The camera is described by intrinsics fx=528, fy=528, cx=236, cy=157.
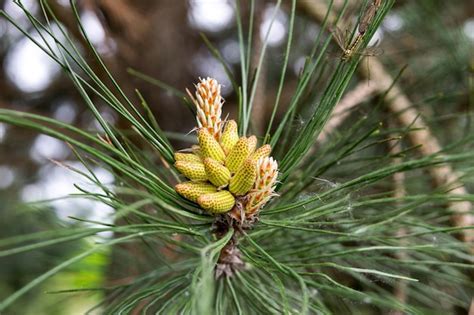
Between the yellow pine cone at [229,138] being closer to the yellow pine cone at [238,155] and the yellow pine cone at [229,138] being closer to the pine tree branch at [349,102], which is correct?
the yellow pine cone at [238,155]

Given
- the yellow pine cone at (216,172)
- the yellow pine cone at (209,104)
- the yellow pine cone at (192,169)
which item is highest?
the yellow pine cone at (209,104)

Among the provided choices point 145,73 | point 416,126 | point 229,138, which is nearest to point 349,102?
point 416,126

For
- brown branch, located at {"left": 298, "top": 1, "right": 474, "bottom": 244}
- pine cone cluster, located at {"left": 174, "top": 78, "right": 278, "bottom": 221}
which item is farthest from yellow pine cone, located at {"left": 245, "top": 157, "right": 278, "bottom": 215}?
brown branch, located at {"left": 298, "top": 1, "right": 474, "bottom": 244}

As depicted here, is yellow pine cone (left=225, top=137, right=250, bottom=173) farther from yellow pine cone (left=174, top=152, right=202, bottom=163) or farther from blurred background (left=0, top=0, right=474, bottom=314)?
blurred background (left=0, top=0, right=474, bottom=314)

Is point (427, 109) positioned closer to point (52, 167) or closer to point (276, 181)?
point (276, 181)

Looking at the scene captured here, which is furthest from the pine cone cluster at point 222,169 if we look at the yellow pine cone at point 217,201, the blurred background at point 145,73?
the blurred background at point 145,73

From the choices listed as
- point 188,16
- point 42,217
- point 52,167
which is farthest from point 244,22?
point 42,217
